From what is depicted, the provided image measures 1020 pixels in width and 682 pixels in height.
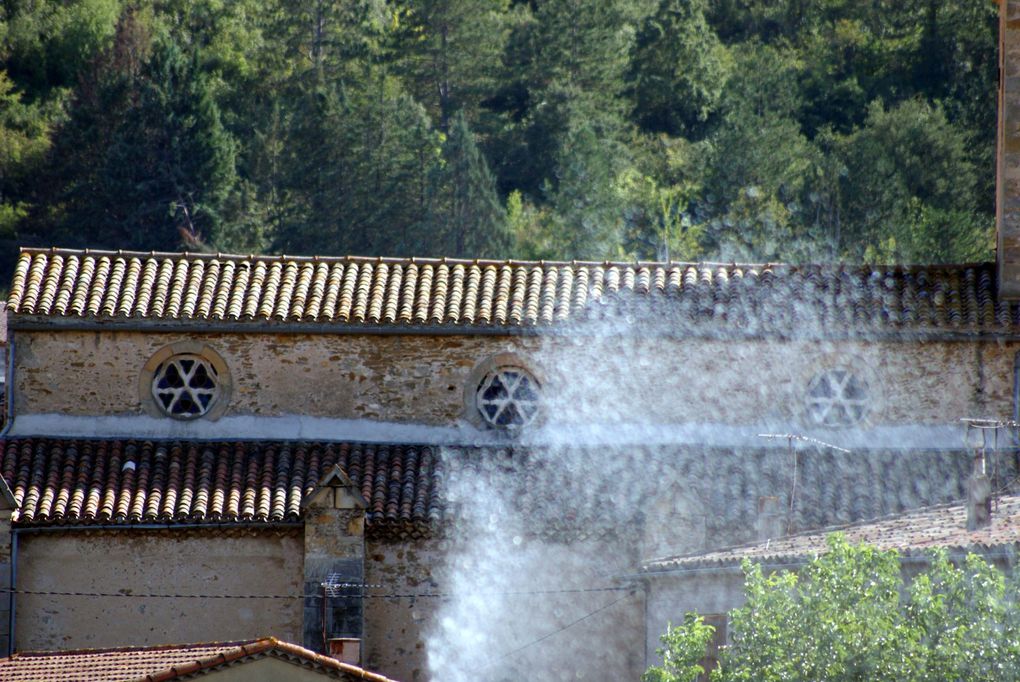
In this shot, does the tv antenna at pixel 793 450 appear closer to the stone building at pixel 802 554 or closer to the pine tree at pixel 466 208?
the stone building at pixel 802 554

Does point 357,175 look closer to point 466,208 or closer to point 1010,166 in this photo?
point 466,208

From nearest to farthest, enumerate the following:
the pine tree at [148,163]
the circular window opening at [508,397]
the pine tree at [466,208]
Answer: the circular window opening at [508,397], the pine tree at [148,163], the pine tree at [466,208]

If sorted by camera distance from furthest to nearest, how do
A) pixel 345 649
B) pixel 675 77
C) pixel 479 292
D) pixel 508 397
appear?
pixel 675 77 → pixel 479 292 → pixel 508 397 → pixel 345 649

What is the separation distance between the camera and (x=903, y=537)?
20484 mm

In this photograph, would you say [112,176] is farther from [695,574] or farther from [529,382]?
[695,574]

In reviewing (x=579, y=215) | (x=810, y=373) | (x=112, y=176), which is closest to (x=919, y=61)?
(x=579, y=215)

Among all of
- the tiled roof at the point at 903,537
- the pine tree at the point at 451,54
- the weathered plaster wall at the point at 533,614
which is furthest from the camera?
the pine tree at the point at 451,54

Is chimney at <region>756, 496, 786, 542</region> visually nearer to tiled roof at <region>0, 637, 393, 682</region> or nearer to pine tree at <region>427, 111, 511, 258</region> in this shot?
tiled roof at <region>0, 637, 393, 682</region>

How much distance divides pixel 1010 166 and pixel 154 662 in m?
11.9

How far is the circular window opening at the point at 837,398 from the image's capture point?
25.5 m

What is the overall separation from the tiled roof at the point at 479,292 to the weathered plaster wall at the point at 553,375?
0.28 m

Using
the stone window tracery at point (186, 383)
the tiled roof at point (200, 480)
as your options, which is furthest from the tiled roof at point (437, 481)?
the stone window tracery at point (186, 383)

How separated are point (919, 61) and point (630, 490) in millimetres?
49371

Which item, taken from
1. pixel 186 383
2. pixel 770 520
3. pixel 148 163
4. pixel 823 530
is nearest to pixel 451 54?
pixel 148 163
